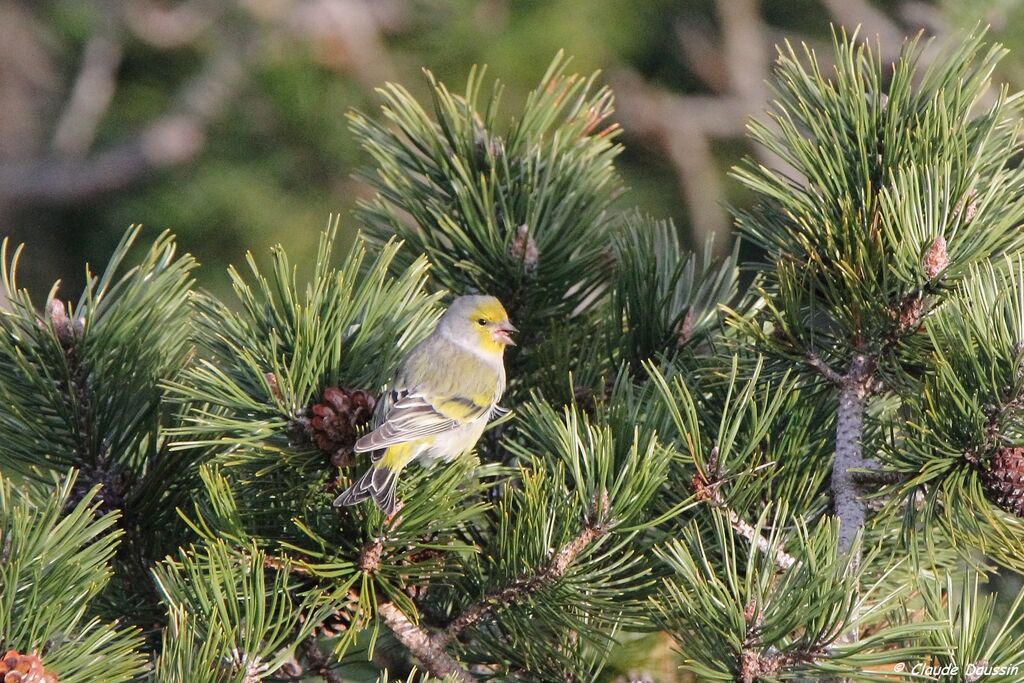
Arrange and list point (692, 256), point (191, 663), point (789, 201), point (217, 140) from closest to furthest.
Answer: point (191, 663), point (789, 201), point (692, 256), point (217, 140)

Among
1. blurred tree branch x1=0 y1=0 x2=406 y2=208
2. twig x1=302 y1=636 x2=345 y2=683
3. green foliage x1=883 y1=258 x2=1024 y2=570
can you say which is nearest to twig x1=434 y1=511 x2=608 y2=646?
twig x1=302 y1=636 x2=345 y2=683

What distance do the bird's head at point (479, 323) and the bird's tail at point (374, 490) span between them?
14.0 inches

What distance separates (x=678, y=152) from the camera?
15.6 feet

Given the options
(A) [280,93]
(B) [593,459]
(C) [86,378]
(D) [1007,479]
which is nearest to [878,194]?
(D) [1007,479]

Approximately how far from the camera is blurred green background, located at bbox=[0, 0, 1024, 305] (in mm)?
4055

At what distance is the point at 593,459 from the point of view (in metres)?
1.20

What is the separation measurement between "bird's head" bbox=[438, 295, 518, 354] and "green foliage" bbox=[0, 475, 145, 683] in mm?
650

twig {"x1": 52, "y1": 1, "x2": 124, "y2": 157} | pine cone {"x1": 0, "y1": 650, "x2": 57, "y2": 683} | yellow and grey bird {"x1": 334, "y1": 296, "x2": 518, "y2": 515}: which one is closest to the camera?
pine cone {"x1": 0, "y1": 650, "x2": 57, "y2": 683}

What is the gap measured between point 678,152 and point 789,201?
11.4ft

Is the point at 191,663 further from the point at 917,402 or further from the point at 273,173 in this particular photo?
the point at 273,173

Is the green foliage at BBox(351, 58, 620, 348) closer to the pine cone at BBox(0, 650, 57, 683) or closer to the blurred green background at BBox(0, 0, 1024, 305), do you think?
the pine cone at BBox(0, 650, 57, 683)

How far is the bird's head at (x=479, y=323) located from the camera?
159cm

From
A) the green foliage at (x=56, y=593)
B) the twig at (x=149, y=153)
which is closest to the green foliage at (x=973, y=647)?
the green foliage at (x=56, y=593)

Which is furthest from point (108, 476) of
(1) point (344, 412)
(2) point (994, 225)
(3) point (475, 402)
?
(2) point (994, 225)
